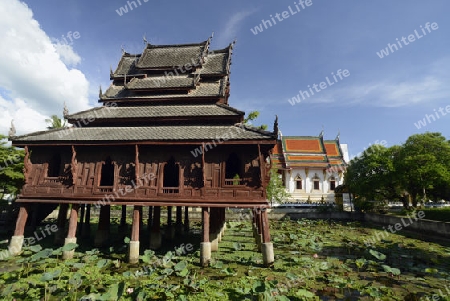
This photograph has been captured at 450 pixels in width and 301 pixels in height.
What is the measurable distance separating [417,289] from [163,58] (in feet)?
64.7

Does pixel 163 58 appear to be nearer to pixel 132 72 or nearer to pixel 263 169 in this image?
pixel 132 72

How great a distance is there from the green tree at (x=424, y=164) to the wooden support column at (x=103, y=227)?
2519 cm

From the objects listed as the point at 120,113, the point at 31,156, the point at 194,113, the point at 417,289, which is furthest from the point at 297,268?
the point at 31,156

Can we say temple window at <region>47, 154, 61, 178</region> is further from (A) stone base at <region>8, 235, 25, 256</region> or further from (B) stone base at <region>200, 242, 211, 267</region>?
(B) stone base at <region>200, 242, 211, 267</region>

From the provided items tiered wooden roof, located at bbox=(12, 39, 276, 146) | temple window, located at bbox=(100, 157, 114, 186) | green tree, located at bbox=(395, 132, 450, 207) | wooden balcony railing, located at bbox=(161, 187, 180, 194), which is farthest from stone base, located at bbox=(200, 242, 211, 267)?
green tree, located at bbox=(395, 132, 450, 207)

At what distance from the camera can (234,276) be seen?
10.3 metres

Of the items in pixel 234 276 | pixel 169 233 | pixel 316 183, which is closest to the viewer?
pixel 234 276

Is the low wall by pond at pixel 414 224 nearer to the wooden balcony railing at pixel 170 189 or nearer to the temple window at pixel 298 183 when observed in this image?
the temple window at pixel 298 183

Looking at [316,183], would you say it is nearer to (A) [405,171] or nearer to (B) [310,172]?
(B) [310,172]

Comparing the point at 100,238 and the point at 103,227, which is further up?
the point at 103,227

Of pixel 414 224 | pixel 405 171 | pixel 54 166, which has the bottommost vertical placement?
pixel 414 224

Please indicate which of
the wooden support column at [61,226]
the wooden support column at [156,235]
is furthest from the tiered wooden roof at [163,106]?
the wooden support column at [156,235]

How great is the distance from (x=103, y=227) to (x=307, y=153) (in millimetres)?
32683

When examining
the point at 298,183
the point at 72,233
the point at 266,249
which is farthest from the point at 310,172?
the point at 72,233
